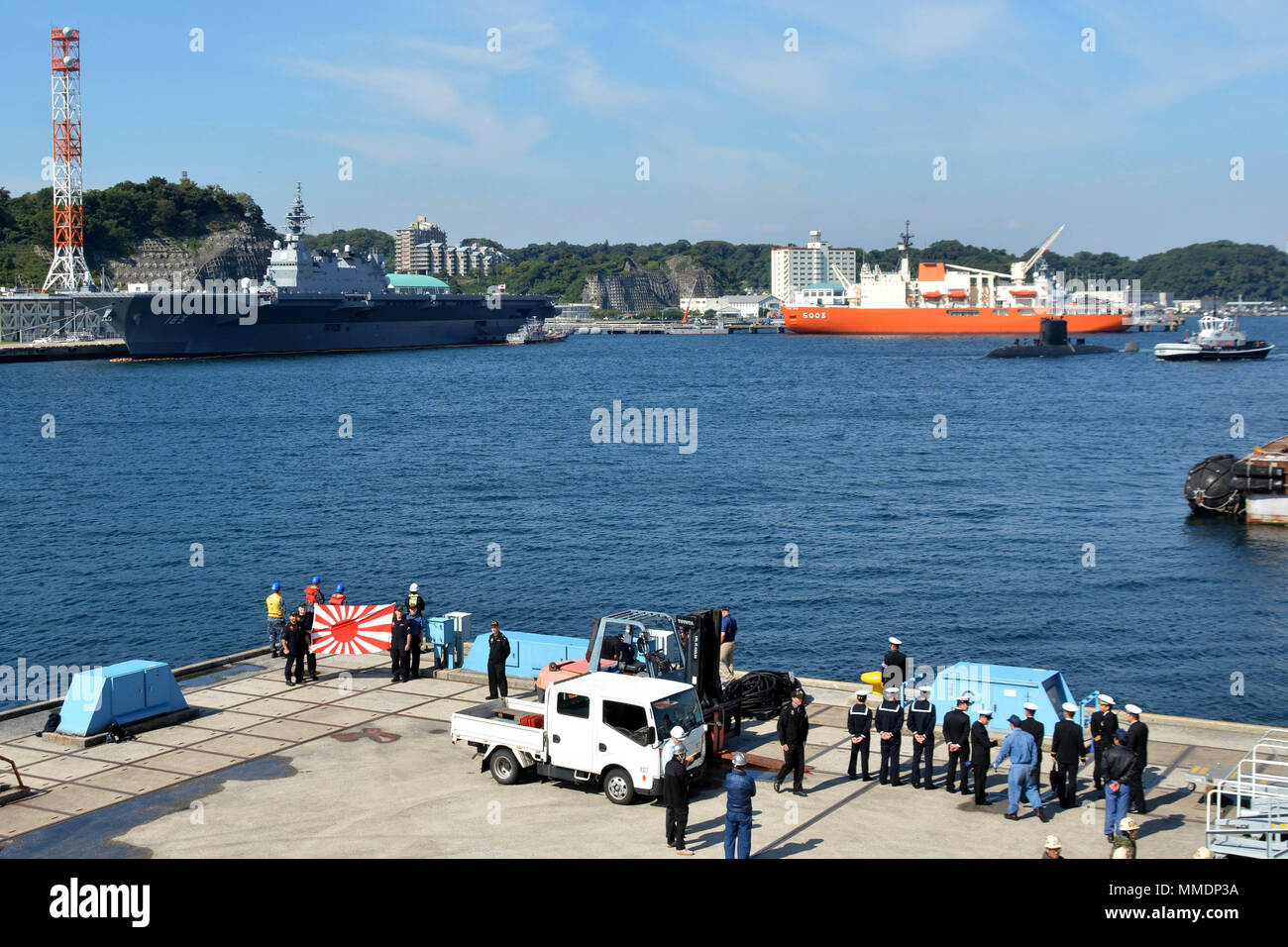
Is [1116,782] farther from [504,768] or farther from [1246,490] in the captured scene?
[1246,490]

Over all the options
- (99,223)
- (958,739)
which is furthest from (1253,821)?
(99,223)

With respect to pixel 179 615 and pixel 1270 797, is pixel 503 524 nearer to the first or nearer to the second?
pixel 179 615

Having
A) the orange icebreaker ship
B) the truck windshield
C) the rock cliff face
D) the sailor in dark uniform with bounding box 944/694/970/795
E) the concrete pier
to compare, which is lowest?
the concrete pier

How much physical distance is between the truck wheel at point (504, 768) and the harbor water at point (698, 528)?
13544mm

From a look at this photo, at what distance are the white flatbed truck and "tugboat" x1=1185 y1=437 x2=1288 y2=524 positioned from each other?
37.6 meters

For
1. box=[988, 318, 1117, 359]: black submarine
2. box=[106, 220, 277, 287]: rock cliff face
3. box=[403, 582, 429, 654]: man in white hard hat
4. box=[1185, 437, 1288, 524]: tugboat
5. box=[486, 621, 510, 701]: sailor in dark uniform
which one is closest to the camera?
box=[486, 621, 510, 701]: sailor in dark uniform

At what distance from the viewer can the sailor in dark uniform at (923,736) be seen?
14.5 meters

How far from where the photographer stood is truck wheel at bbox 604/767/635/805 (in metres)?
14.0

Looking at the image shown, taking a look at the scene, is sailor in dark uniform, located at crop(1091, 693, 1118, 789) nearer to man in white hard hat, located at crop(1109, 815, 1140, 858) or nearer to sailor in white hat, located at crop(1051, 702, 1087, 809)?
sailor in white hat, located at crop(1051, 702, 1087, 809)

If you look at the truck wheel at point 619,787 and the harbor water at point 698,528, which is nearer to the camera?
the truck wheel at point 619,787

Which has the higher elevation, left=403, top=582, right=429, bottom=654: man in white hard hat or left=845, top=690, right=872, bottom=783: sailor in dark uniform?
left=403, top=582, right=429, bottom=654: man in white hard hat

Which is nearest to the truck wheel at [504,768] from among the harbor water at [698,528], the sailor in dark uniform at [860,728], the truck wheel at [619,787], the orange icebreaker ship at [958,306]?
the truck wheel at [619,787]

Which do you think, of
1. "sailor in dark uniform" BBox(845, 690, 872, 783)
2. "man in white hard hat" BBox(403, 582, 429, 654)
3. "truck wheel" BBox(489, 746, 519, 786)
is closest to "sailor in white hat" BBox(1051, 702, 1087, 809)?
"sailor in dark uniform" BBox(845, 690, 872, 783)

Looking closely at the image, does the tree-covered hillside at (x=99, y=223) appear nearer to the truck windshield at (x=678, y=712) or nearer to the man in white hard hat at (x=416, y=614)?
the man in white hard hat at (x=416, y=614)
